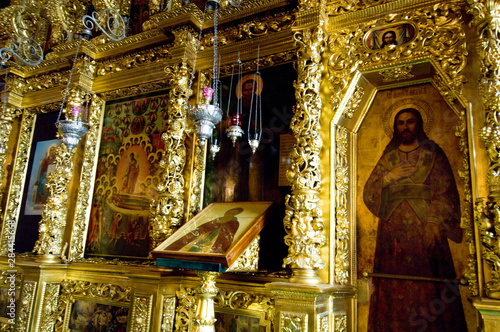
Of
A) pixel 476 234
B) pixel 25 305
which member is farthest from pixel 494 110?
pixel 25 305

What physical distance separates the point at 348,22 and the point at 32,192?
18.8 ft

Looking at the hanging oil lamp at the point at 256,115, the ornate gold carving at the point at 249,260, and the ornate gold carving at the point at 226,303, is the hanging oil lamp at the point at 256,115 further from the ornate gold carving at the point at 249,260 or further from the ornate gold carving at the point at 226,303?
the ornate gold carving at the point at 226,303

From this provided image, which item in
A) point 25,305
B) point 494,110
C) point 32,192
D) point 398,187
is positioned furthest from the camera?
point 32,192

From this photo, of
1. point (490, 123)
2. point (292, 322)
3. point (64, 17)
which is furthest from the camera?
point (64, 17)

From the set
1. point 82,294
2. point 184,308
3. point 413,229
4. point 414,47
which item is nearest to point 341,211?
point 413,229

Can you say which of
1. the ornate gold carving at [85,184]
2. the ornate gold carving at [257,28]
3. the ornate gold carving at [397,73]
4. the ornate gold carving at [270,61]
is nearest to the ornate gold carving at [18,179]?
the ornate gold carving at [85,184]

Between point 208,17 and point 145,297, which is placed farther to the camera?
point 208,17

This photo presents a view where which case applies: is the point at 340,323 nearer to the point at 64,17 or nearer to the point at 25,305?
the point at 25,305

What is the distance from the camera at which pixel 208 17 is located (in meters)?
5.20

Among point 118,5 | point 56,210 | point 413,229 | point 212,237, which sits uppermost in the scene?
point 118,5

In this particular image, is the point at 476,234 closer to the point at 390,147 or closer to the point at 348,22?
the point at 390,147

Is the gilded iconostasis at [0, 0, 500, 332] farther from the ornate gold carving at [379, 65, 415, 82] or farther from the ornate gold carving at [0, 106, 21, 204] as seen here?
the ornate gold carving at [0, 106, 21, 204]

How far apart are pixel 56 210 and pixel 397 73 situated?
4.94m

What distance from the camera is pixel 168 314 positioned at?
175 inches
